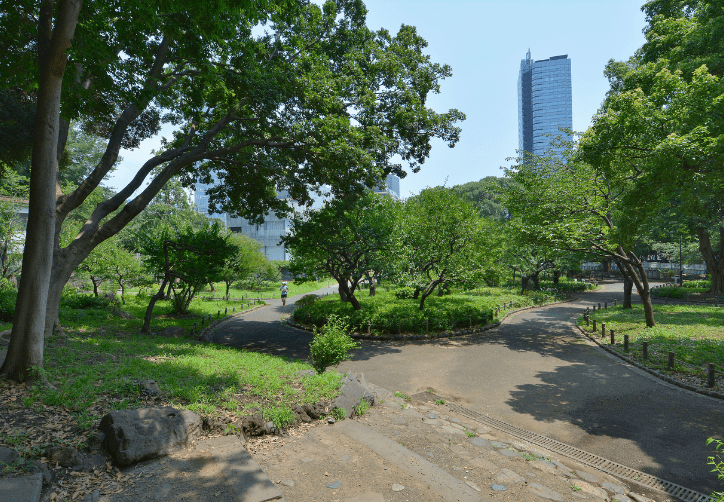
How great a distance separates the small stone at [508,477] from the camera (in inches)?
197

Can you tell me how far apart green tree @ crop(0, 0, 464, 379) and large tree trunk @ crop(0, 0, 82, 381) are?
0.06 feet

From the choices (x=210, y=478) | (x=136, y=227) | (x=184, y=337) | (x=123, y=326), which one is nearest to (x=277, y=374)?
(x=210, y=478)

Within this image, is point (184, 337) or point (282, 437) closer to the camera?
point (282, 437)

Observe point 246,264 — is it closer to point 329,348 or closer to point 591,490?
point 329,348

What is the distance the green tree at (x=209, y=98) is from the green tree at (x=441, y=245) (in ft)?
15.4

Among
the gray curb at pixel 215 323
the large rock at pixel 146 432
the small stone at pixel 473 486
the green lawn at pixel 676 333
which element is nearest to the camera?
the large rock at pixel 146 432

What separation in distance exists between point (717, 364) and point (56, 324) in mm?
20356

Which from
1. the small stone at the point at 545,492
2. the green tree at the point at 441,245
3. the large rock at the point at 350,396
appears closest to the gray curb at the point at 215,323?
the green tree at the point at 441,245

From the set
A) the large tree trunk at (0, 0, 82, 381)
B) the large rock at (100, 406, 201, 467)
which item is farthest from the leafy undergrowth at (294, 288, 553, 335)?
the large tree trunk at (0, 0, 82, 381)

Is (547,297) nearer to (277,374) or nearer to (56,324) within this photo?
(277,374)

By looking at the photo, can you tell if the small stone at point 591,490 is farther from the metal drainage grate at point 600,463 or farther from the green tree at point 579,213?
the green tree at point 579,213

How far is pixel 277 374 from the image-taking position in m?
8.08

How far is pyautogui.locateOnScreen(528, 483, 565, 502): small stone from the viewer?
15.4 ft

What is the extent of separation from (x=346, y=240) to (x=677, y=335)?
14.4 meters
